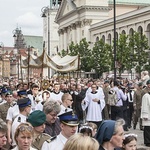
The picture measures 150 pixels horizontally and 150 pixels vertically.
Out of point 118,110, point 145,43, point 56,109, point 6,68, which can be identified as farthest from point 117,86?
point 6,68

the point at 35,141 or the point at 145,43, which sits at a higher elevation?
the point at 145,43

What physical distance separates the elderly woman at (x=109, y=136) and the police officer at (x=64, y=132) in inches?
25.8

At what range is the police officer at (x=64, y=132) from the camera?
5152 mm

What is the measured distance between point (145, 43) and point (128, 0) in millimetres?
45807

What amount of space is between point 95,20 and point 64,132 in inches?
3280

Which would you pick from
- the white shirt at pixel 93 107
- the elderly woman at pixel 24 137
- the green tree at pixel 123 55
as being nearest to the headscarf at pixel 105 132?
the elderly woman at pixel 24 137

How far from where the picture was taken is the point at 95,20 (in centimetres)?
8775

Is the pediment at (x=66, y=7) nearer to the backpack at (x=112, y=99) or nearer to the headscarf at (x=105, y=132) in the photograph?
the backpack at (x=112, y=99)

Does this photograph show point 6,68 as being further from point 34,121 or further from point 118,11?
point 34,121

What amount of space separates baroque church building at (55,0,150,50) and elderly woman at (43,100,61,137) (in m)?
58.1

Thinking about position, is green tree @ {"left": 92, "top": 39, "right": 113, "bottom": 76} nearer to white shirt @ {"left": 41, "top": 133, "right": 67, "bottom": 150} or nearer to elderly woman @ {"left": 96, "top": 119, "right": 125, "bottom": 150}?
white shirt @ {"left": 41, "top": 133, "right": 67, "bottom": 150}

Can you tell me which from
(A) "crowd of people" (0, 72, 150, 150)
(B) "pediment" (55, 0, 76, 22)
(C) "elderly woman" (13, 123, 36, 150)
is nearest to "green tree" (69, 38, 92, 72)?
(B) "pediment" (55, 0, 76, 22)

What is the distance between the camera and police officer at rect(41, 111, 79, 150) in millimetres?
5152

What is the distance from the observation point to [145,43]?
5088cm
